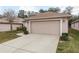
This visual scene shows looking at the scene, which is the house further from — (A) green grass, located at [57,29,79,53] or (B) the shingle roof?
(A) green grass, located at [57,29,79,53]

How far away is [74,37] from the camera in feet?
14.8

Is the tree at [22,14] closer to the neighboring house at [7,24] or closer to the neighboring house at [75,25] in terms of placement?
the neighboring house at [7,24]

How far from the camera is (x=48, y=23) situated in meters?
4.91

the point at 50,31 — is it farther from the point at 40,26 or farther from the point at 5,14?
the point at 5,14

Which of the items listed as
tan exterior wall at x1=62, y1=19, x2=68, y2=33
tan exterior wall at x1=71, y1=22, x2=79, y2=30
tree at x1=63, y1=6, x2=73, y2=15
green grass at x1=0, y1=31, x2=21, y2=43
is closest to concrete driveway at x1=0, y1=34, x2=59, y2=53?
green grass at x1=0, y1=31, x2=21, y2=43

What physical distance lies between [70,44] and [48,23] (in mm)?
986

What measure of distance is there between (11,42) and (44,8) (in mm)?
1405

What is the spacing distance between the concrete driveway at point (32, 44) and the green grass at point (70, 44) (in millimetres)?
178

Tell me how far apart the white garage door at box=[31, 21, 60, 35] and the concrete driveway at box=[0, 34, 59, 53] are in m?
0.16

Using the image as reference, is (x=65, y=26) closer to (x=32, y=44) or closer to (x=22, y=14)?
(x=32, y=44)

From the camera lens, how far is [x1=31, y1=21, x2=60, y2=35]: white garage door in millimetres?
4801

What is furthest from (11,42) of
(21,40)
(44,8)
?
(44,8)
